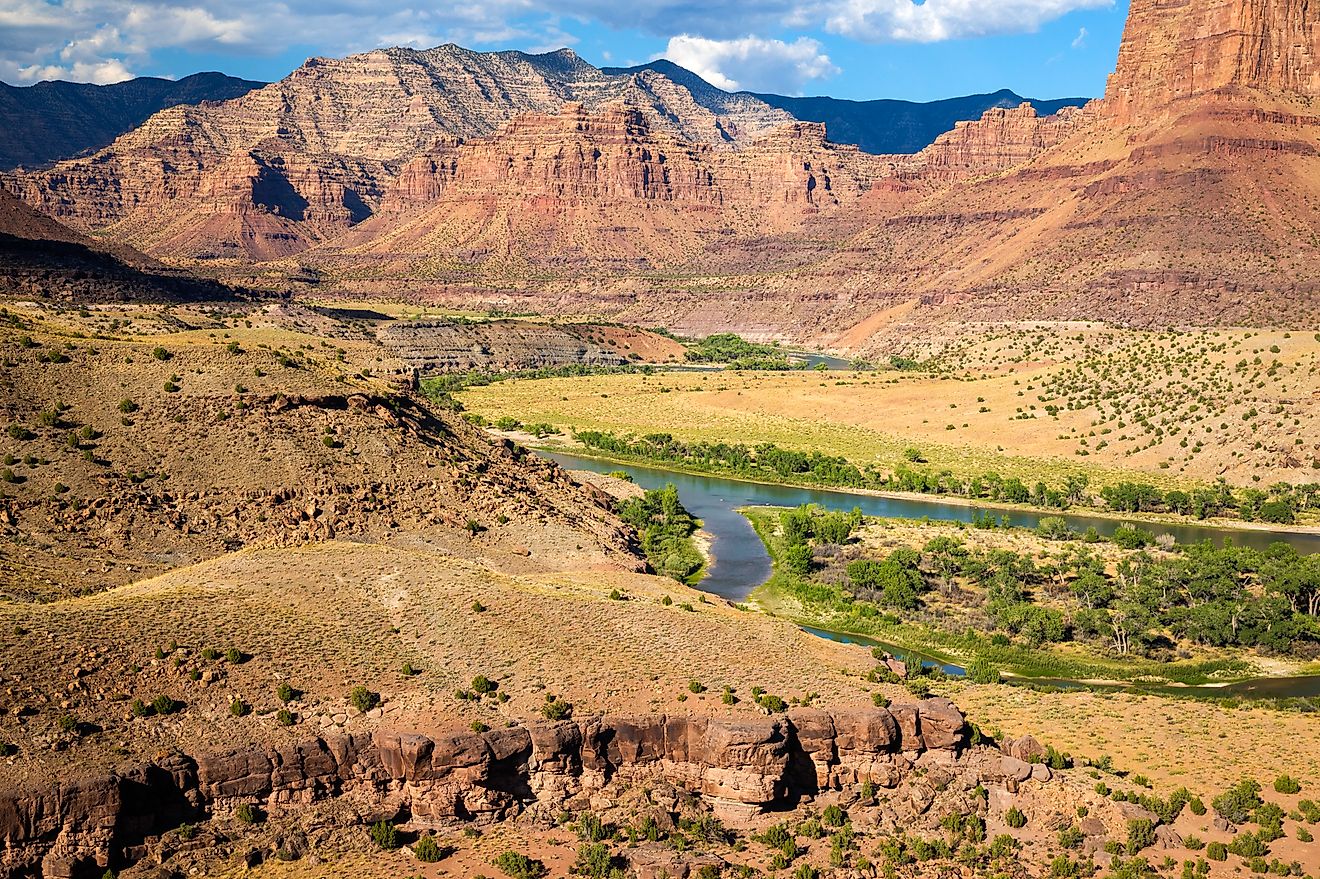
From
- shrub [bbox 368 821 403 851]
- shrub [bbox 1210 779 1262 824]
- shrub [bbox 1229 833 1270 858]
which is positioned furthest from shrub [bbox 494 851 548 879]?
shrub [bbox 1210 779 1262 824]

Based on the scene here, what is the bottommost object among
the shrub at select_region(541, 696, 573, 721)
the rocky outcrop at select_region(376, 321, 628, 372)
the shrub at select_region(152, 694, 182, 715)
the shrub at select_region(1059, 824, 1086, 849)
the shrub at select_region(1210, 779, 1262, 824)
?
the shrub at select_region(1059, 824, 1086, 849)

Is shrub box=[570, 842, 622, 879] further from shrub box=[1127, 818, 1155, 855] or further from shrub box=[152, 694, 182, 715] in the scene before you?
shrub box=[1127, 818, 1155, 855]

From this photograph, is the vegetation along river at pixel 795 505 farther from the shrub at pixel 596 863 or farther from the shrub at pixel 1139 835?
the shrub at pixel 596 863

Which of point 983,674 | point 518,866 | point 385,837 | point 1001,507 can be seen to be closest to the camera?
point 518,866

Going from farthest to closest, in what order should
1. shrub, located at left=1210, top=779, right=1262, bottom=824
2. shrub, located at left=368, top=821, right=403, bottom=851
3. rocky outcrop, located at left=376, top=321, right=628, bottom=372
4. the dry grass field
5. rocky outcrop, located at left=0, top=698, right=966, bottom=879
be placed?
1. rocky outcrop, located at left=376, top=321, right=628, bottom=372
2. the dry grass field
3. shrub, located at left=1210, top=779, right=1262, bottom=824
4. shrub, located at left=368, top=821, right=403, bottom=851
5. rocky outcrop, located at left=0, top=698, right=966, bottom=879

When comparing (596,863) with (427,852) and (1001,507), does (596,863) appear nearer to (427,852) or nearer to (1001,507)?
(427,852)

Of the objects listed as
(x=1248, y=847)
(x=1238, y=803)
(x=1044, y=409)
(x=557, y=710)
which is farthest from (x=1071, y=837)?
(x=1044, y=409)

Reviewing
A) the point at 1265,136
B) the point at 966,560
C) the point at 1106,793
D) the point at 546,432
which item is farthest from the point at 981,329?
the point at 1106,793
